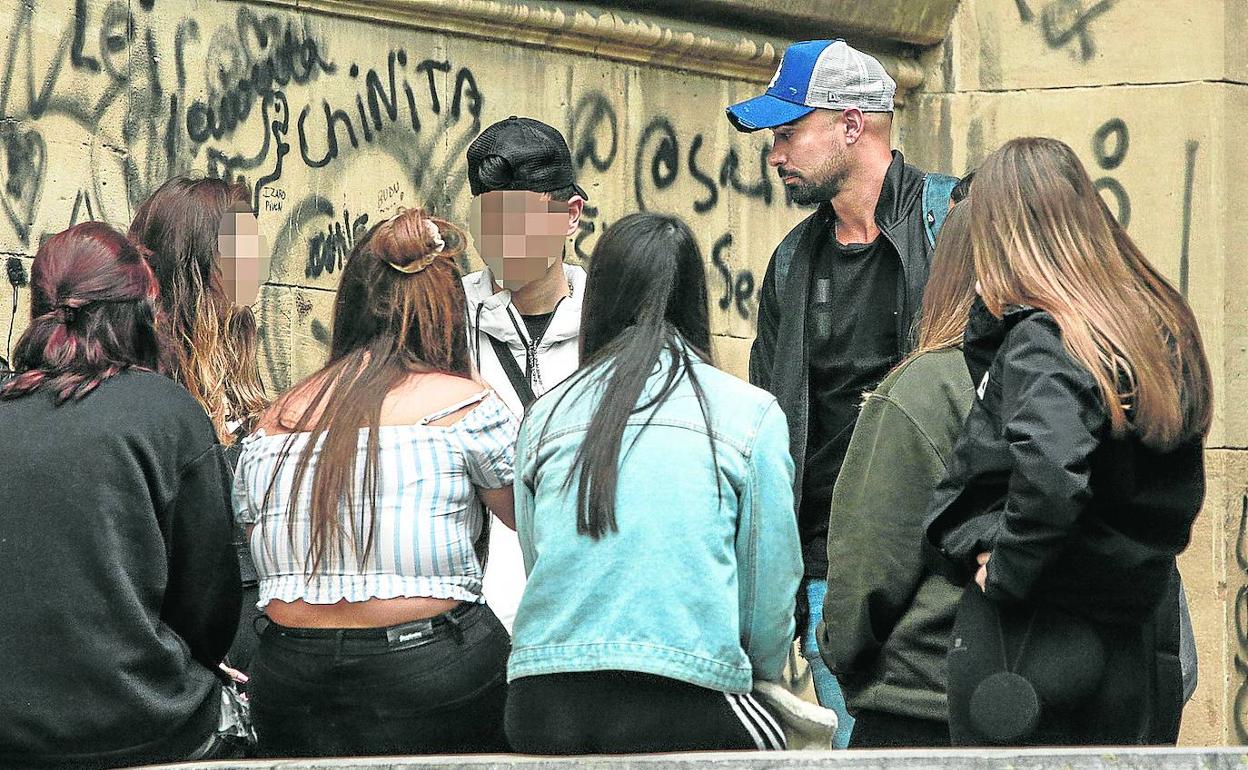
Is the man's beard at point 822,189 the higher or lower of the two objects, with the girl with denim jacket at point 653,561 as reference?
higher

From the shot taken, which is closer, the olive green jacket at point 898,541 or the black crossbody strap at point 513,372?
the olive green jacket at point 898,541

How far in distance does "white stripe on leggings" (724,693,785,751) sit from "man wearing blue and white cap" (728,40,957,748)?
4.24 ft

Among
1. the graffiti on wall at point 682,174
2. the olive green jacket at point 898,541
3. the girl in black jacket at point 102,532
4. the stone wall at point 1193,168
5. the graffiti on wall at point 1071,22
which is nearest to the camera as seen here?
the girl in black jacket at point 102,532

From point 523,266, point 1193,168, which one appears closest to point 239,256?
point 523,266

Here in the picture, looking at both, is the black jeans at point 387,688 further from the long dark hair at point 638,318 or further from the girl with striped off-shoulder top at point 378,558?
the long dark hair at point 638,318

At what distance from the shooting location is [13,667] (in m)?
3.72

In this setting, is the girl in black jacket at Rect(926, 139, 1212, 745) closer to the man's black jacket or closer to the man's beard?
the man's black jacket

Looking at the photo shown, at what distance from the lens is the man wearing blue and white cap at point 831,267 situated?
5.05 m

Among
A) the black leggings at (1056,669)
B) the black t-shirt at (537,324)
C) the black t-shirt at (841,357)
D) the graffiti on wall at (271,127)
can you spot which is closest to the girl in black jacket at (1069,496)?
the black leggings at (1056,669)

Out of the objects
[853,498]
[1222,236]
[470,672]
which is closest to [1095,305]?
[853,498]

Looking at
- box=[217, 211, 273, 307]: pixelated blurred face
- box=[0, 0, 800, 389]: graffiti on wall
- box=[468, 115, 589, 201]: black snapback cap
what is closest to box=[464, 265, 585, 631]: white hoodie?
box=[468, 115, 589, 201]: black snapback cap

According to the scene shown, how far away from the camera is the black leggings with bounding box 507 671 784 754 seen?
3.48m

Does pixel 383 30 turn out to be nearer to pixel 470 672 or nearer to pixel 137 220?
pixel 137 220

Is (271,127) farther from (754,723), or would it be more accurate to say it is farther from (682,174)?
(754,723)
